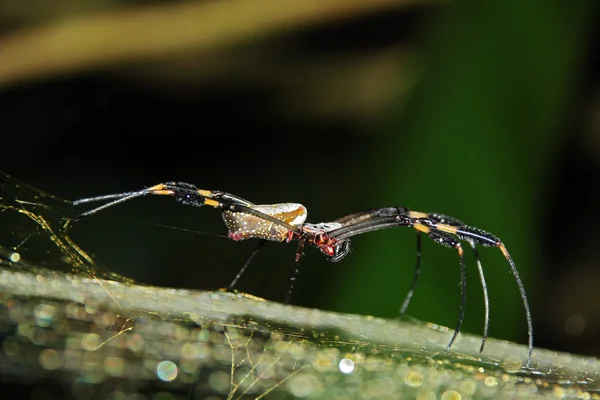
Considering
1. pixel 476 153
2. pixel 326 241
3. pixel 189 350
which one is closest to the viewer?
pixel 189 350

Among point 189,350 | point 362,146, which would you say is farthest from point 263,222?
point 362,146

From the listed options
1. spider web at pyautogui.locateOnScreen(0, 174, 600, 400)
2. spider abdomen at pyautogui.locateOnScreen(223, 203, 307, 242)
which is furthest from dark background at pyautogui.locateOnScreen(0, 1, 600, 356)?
spider web at pyautogui.locateOnScreen(0, 174, 600, 400)

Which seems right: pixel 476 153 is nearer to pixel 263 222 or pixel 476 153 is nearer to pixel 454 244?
pixel 454 244

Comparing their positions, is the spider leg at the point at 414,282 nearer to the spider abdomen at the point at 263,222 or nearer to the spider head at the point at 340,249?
the spider head at the point at 340,249

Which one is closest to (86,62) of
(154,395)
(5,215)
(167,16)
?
(167,16)

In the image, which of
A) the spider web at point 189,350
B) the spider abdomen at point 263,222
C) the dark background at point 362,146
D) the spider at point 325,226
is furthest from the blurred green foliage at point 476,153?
the spider web at point 189,350

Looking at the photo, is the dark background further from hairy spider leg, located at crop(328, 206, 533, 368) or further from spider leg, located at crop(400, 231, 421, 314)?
hairy spider leg, located at crop(328, 206, 533, 368)
